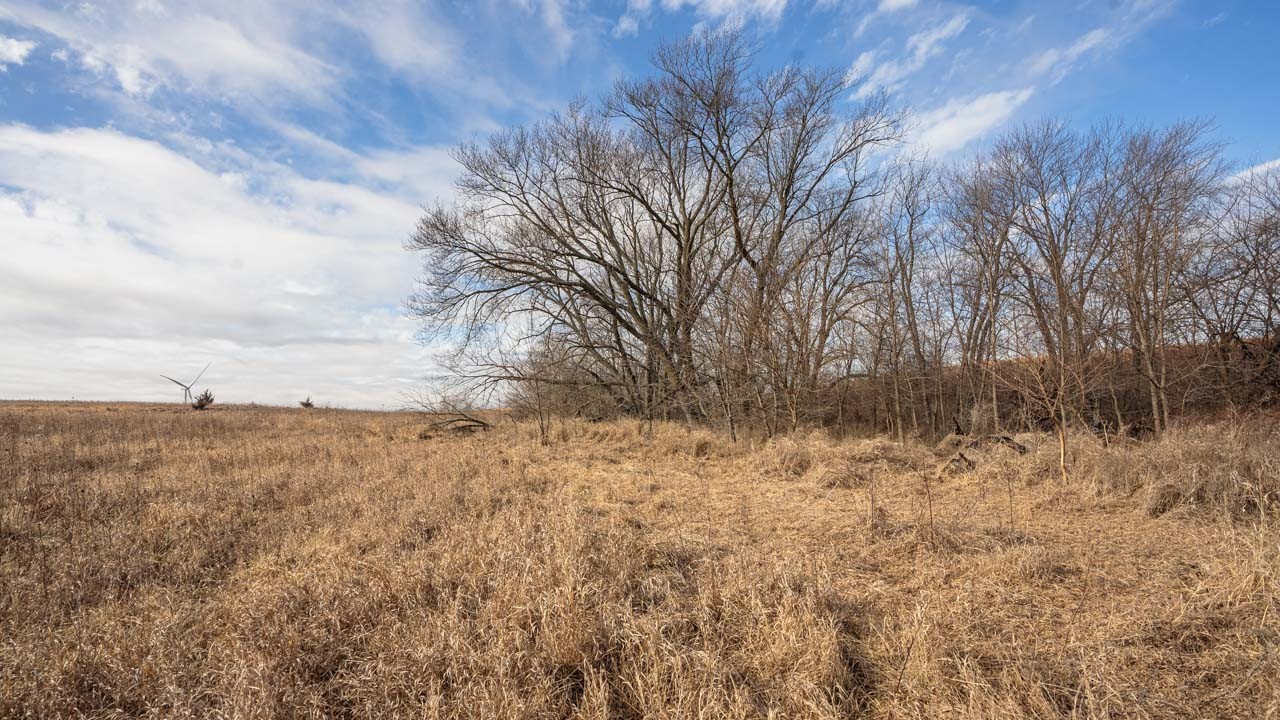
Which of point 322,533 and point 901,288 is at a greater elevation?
point 901,288

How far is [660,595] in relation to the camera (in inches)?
141

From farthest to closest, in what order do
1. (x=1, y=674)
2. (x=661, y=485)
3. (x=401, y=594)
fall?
(x=661, y=485) → (x=401, y=594) → (x=1, y=674)

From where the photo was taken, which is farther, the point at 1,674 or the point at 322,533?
the point at 322,533

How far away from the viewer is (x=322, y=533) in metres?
5.20

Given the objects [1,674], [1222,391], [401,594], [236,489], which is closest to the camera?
[1,674]

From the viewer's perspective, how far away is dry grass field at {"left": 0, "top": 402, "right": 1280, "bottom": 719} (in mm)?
2535

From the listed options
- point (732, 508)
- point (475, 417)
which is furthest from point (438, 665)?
point (475, 417)

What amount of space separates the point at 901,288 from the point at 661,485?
15.4 meters

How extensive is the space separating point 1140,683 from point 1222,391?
62.1 feet

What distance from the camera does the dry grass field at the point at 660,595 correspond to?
8.32 ft

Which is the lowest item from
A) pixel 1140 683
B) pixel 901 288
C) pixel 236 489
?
pixel 1140 683

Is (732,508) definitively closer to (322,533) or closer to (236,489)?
(322,533)

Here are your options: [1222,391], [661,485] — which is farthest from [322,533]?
[1222,391]

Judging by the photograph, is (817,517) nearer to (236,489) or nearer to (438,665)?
(438,665)
